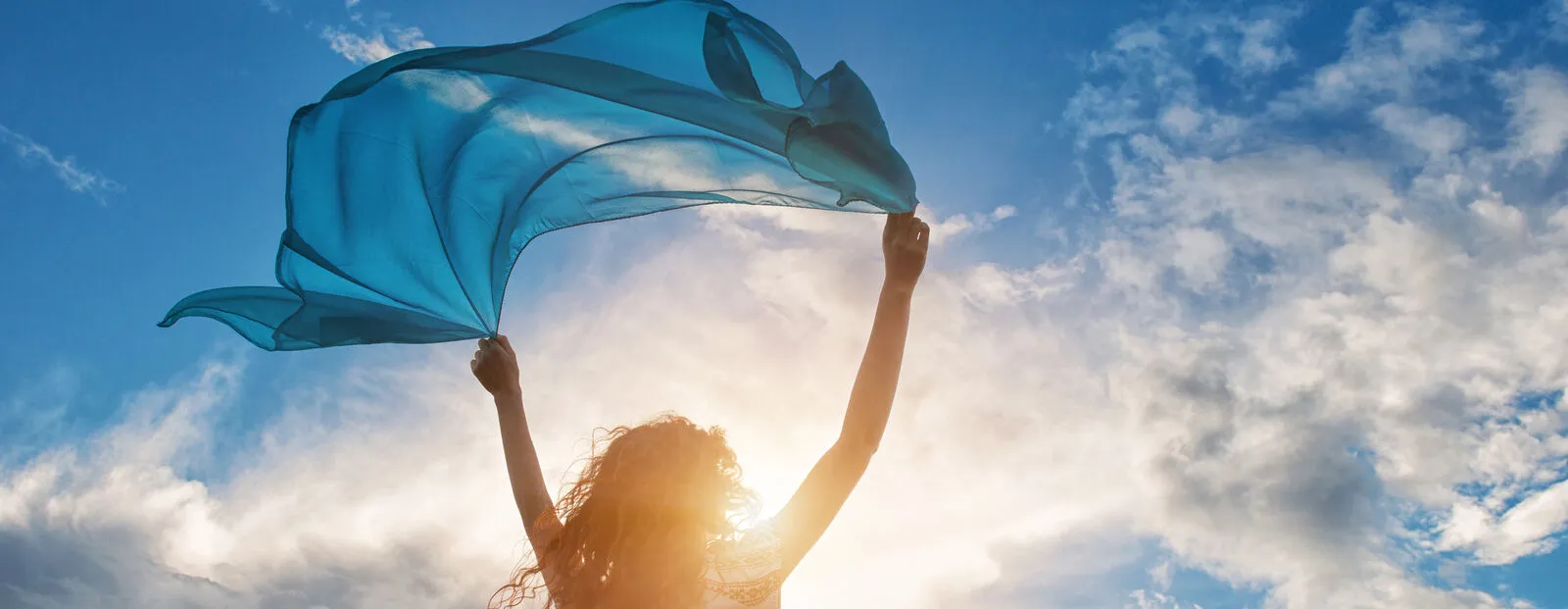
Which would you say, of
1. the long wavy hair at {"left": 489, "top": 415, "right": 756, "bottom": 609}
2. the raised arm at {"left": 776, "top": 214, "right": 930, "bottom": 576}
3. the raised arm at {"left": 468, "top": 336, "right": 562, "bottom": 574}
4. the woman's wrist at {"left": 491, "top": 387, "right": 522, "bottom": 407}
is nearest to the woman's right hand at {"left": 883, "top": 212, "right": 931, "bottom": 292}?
the raised arm at {"left": 776, "top": 214, "right": 930, "bottom": 576}

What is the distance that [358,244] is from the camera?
471cm

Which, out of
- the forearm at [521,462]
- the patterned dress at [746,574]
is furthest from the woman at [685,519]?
the forearm at [521,462]

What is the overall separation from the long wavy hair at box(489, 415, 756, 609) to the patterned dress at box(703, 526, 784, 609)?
0.16 ft

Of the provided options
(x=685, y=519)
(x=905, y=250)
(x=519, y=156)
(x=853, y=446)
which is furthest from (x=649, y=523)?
(x=519, y=156)

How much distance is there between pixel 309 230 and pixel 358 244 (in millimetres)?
232

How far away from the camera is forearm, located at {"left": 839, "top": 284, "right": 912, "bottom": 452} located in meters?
3.10

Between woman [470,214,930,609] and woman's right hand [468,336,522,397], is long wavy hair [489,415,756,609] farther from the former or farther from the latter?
woman's right hand [468,336,522,397]

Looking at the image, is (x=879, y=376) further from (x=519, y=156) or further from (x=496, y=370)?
(x=519, y=156)

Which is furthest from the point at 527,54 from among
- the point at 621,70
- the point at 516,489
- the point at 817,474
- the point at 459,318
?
the point at 817,474

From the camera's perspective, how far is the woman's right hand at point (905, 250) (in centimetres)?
342

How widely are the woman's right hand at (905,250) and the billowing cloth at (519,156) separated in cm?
18

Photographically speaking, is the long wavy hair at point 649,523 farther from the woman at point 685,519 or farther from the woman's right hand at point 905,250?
the woman's right hand at point 905,250

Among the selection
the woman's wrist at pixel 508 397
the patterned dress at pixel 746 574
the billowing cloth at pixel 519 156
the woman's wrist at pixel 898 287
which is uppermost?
the billowing cloth at pixel 519 156

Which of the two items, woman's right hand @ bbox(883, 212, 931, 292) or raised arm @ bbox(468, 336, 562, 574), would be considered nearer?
woman's right hand @ bbox(883, 212, 931, 292)
